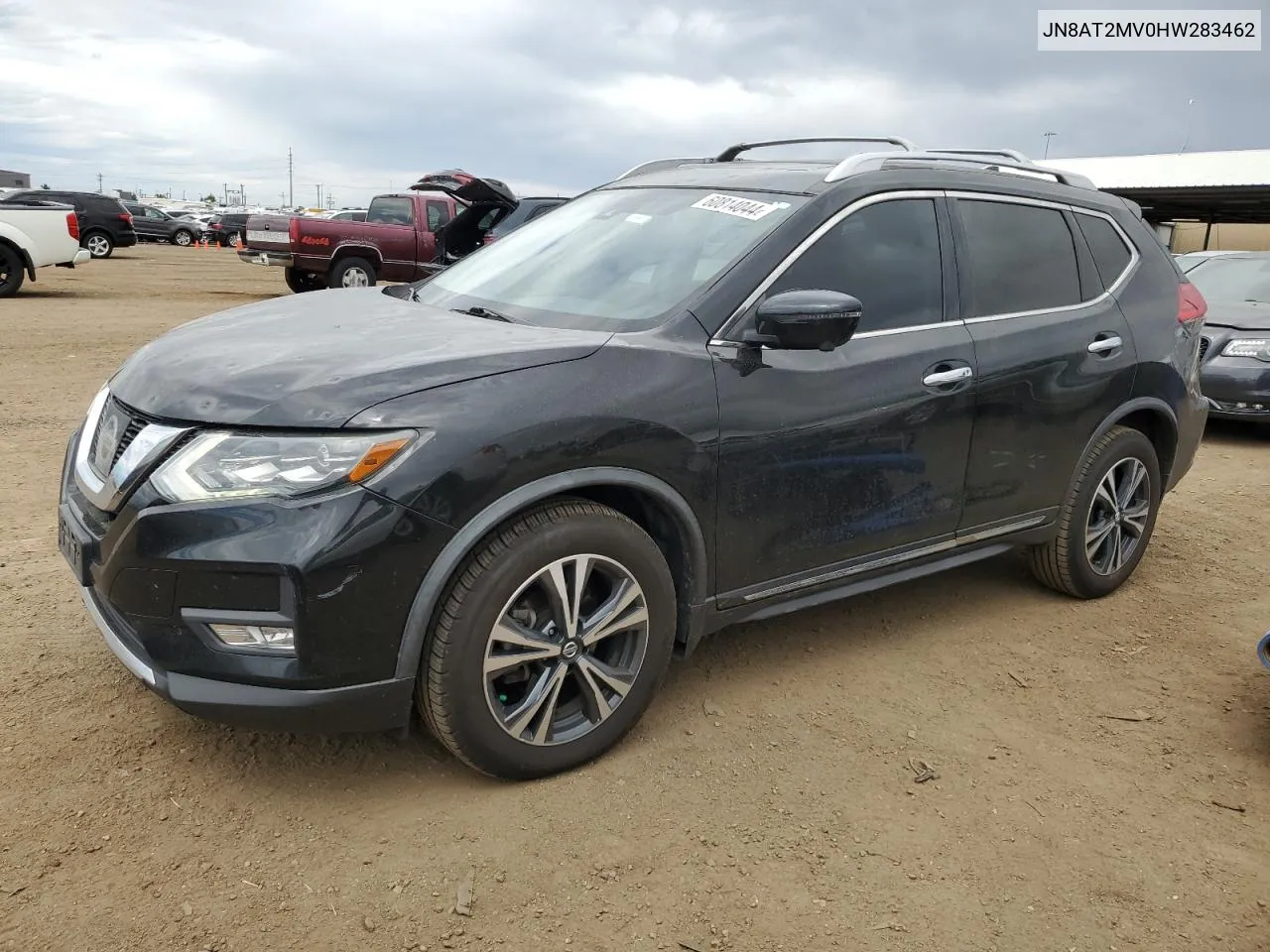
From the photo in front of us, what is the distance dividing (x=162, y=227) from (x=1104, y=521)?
42040 mm

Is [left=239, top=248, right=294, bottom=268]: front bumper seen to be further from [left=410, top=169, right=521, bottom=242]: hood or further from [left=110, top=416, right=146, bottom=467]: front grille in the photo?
Answer: [left=110, top=416, right=146, bottom=467]: front grille

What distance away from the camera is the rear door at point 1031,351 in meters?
3.79

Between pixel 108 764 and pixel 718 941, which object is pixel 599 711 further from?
pixel 108 764

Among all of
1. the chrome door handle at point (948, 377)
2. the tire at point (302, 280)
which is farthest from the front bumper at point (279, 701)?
the tire at point (302, 280)

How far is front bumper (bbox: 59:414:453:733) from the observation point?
2.44m

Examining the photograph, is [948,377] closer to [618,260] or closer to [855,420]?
[855,420]

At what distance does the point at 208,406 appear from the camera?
2.59 m

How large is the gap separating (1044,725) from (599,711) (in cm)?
156

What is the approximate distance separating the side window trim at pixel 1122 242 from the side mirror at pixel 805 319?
1.80 metres

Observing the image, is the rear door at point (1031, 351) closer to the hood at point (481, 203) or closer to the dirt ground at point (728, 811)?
the dirt ground at point (728, 811)

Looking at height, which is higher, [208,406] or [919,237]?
[919,237]

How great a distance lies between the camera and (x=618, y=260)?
11.6ft

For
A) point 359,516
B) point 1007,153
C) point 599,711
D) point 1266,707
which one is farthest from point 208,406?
point 1266,707

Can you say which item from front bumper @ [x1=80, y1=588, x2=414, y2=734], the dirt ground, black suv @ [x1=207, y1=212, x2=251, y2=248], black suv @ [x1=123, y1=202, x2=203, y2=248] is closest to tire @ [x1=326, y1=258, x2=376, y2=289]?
the dirt ground
